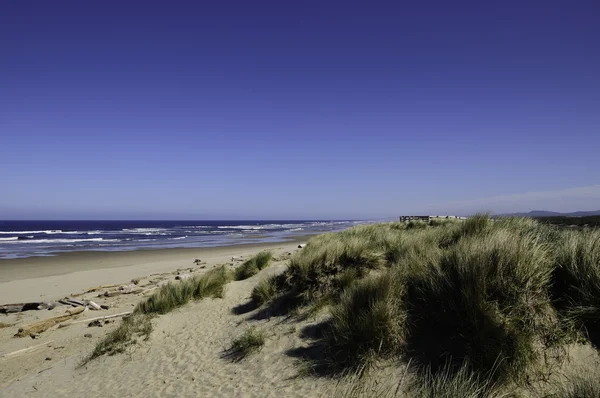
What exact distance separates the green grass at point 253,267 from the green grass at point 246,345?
6989 millimetres

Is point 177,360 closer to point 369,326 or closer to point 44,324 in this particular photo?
point 369,326

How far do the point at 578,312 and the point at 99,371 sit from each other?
8.02m

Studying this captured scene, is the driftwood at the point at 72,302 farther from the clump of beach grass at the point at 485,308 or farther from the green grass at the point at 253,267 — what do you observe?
the clump of beach grass at the point at 485,308

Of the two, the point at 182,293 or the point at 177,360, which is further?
the point at 182,293

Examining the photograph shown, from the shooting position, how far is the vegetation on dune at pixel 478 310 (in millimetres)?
4395

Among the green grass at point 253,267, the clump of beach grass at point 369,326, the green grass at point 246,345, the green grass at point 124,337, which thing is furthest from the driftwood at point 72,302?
the clump of beach grass at point 369,326

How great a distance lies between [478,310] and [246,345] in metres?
4.04

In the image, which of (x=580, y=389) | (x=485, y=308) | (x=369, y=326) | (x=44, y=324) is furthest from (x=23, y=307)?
(x=580, y=389)

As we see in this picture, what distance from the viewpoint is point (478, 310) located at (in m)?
4.78

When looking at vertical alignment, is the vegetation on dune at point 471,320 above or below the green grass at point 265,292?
above

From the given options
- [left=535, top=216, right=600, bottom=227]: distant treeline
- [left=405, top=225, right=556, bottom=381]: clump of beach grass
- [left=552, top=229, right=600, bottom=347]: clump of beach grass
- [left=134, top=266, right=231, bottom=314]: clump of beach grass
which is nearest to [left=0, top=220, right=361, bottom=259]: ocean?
[left=134, top=266, right=231, bottom=314]: clump of beach grass

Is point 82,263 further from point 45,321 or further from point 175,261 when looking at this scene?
point 45,321

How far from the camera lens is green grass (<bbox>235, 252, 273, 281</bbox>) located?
14.1 meters

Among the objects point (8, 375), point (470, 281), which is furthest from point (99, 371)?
point (470, 281)
